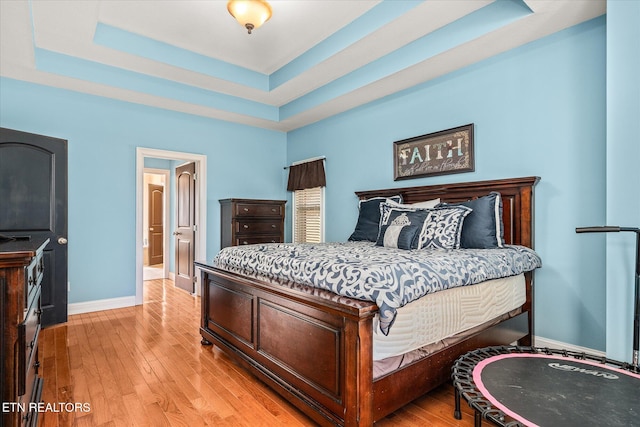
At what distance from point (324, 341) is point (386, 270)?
0.48 metres

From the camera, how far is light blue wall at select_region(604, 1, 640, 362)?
202cm

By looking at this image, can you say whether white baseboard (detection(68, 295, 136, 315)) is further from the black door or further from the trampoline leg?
the trampoline leg

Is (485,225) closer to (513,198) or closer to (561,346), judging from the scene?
(513,198)

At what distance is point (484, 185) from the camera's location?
309 cm

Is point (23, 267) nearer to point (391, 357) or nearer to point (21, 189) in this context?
point (391, 357)

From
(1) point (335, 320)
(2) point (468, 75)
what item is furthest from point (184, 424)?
(2) point (468, 75)

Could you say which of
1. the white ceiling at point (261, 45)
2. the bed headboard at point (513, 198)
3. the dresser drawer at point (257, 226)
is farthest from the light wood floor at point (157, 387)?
the white ceiling at point (261, 45)

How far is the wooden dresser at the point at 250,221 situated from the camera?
472 cm

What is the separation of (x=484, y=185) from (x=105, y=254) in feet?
14.3

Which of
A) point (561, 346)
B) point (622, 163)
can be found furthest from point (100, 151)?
point (561, 346)

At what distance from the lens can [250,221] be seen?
16.0 ft

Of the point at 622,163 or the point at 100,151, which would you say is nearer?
the point at 622,163

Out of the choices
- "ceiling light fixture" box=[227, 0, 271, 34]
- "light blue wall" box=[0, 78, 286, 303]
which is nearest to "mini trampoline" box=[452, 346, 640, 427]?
"ceiling light fixture" box=[227, 0, 271, 34]

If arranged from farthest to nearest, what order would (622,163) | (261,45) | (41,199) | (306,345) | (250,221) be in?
(250,221)
(261,45)
(41,199)
(622,163)
(306,345)
